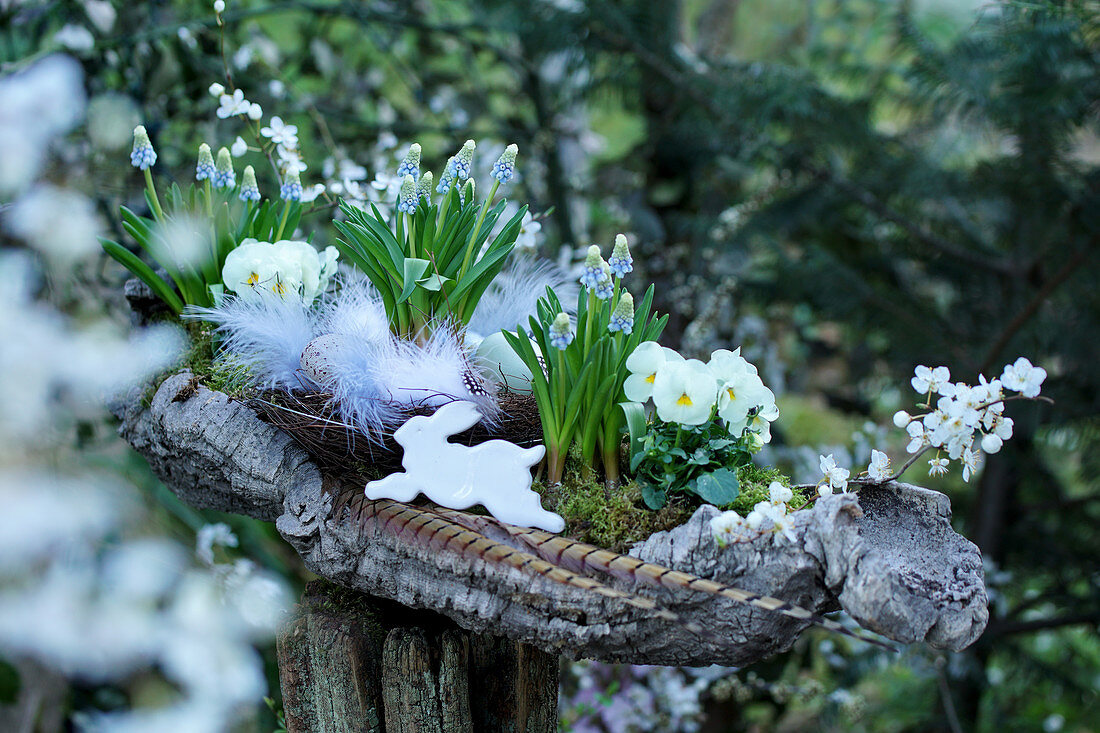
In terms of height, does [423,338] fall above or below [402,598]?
above

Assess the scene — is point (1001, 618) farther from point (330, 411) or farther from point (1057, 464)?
point (330, 411)

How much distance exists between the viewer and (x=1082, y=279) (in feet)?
5.84

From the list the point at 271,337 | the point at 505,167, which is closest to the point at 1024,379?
the point at 505,167

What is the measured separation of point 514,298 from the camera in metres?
1.06

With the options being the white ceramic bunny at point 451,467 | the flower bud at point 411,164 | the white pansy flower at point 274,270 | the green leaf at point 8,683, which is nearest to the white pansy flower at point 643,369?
the white ceramic bunny at point 451,467

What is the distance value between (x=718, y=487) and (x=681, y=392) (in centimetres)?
10

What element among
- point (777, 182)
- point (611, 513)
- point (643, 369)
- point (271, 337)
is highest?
point (777, 182)

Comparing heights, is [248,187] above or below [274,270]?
above

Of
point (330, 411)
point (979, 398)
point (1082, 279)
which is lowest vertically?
point (979, 398)

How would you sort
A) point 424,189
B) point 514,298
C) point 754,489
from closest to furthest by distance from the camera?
1. point 754,489
2. point 424,189
3. point 514,298

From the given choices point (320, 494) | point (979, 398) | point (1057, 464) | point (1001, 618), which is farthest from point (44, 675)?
point (1057, 464)

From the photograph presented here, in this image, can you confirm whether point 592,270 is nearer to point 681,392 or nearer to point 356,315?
point 681,392

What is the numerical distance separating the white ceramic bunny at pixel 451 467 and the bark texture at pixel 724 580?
0.06 meters

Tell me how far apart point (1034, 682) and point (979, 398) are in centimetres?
197
